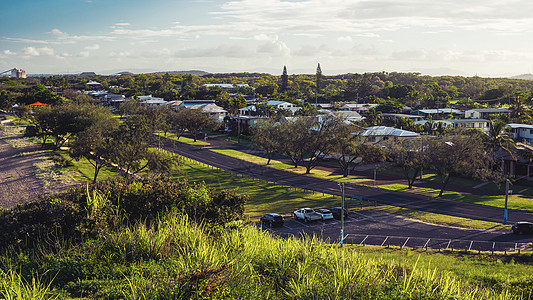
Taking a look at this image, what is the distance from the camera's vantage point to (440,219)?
151 ft

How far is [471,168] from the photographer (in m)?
57.6

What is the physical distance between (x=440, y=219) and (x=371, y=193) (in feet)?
43.7

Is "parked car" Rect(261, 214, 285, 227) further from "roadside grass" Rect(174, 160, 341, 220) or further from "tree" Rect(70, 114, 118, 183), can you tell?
"tree" Rect(70, 114, 118, 183)

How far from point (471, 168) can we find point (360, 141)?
20.2 m

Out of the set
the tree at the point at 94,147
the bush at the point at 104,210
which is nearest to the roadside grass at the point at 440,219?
the tree at the point at 94,147

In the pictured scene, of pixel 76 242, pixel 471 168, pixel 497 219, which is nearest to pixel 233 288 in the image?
pixel 76 242

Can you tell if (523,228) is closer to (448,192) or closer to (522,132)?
(448,192)

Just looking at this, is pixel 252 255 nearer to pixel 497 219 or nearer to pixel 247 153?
pixel 497 219

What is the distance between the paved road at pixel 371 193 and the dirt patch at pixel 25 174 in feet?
49.7

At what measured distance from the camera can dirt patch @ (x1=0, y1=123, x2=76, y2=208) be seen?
47.7 metres

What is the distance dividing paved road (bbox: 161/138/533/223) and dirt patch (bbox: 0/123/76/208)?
1516 centimetres

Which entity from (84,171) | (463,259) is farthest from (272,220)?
(84,171)

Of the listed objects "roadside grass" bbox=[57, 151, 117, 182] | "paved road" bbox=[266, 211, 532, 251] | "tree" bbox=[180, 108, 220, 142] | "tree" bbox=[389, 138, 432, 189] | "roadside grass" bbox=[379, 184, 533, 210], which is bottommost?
"roadside grass" bbox=[379, 184, 533, 210]

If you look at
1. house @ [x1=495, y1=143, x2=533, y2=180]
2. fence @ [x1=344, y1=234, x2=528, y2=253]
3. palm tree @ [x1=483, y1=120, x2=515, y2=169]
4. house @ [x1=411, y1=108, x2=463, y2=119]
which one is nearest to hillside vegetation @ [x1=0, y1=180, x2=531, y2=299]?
fence @ [x1=344, y1=234, x2=528, y2=253]
